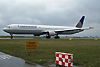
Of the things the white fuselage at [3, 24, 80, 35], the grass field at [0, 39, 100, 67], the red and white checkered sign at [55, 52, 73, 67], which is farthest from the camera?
the white fuselage at [3, 24, 80, 35]

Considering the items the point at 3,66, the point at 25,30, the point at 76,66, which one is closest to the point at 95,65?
the point at 76,66

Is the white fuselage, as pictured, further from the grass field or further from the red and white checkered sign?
the red and white checkered sign

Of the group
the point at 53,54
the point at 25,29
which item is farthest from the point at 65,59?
the point at 25,29

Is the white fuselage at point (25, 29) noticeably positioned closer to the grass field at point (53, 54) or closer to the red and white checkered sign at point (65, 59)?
the grass field at point (53, 54)

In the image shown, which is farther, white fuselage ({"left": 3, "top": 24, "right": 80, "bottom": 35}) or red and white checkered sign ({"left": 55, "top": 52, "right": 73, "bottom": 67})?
white fuselage ({"left": 3, "top": 24, "right": 80, "bottom": 35})

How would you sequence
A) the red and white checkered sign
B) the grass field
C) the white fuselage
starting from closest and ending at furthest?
the red and white checkered sign < the grass field < the white fuselage

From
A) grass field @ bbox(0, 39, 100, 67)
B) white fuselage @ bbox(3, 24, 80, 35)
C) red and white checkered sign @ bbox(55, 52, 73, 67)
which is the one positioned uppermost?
white fuselage @ bbox(3, 24, 80, 35)

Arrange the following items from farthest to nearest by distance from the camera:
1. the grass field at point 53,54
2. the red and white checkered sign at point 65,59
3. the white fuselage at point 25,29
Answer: the white fuselage at point 25,29 < the grass field at point 53,54 < the red and white checkered sign at point 65,59

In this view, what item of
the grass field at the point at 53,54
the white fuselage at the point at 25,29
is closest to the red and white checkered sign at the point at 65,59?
the grass field at the point at 53,54

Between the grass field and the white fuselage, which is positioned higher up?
the white fuselage

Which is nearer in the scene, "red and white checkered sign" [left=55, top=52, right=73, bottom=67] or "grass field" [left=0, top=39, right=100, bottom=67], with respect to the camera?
"red and white checkered sign" [left=55, top=52, right=73, bottom=67]

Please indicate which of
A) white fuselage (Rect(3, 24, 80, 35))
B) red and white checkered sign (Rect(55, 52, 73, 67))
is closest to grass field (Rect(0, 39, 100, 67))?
red and white checkered sign (Rect(55, 52, 73, 67))

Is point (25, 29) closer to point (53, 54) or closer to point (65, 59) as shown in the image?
point (53, 54)

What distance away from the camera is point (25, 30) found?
1596 inches
